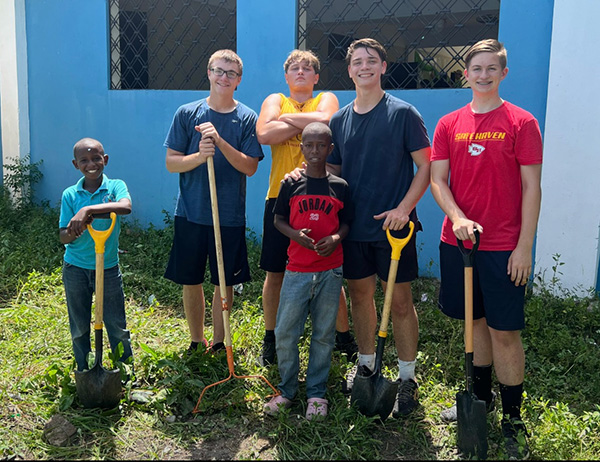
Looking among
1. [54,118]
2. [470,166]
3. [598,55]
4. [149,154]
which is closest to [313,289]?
[470,166]

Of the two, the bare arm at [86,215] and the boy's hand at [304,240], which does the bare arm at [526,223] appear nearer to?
the boy's hand at [304,240]

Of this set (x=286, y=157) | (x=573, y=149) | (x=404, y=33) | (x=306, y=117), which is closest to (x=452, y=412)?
(x=286, y=157)

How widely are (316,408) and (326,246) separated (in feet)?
2.99

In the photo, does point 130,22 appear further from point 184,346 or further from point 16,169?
point 184,346

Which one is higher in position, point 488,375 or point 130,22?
point 130,22

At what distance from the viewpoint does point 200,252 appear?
12.2 ft

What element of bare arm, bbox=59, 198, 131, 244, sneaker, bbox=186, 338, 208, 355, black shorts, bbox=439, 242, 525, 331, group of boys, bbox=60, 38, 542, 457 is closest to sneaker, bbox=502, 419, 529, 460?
group of boys, bbox=60, 38, 542, 457

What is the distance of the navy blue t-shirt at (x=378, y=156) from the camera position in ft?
10.4

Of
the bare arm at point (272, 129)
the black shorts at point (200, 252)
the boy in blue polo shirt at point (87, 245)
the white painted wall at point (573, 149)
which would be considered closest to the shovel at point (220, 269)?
the black shorts at point (200, 252)

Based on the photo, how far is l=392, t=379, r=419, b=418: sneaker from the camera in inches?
128

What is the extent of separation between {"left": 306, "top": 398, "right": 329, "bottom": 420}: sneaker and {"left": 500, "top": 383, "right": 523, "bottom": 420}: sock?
3.11ft

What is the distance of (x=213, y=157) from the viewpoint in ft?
11.9

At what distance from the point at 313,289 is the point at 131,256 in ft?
11.2

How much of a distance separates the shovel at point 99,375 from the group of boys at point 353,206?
129mm
